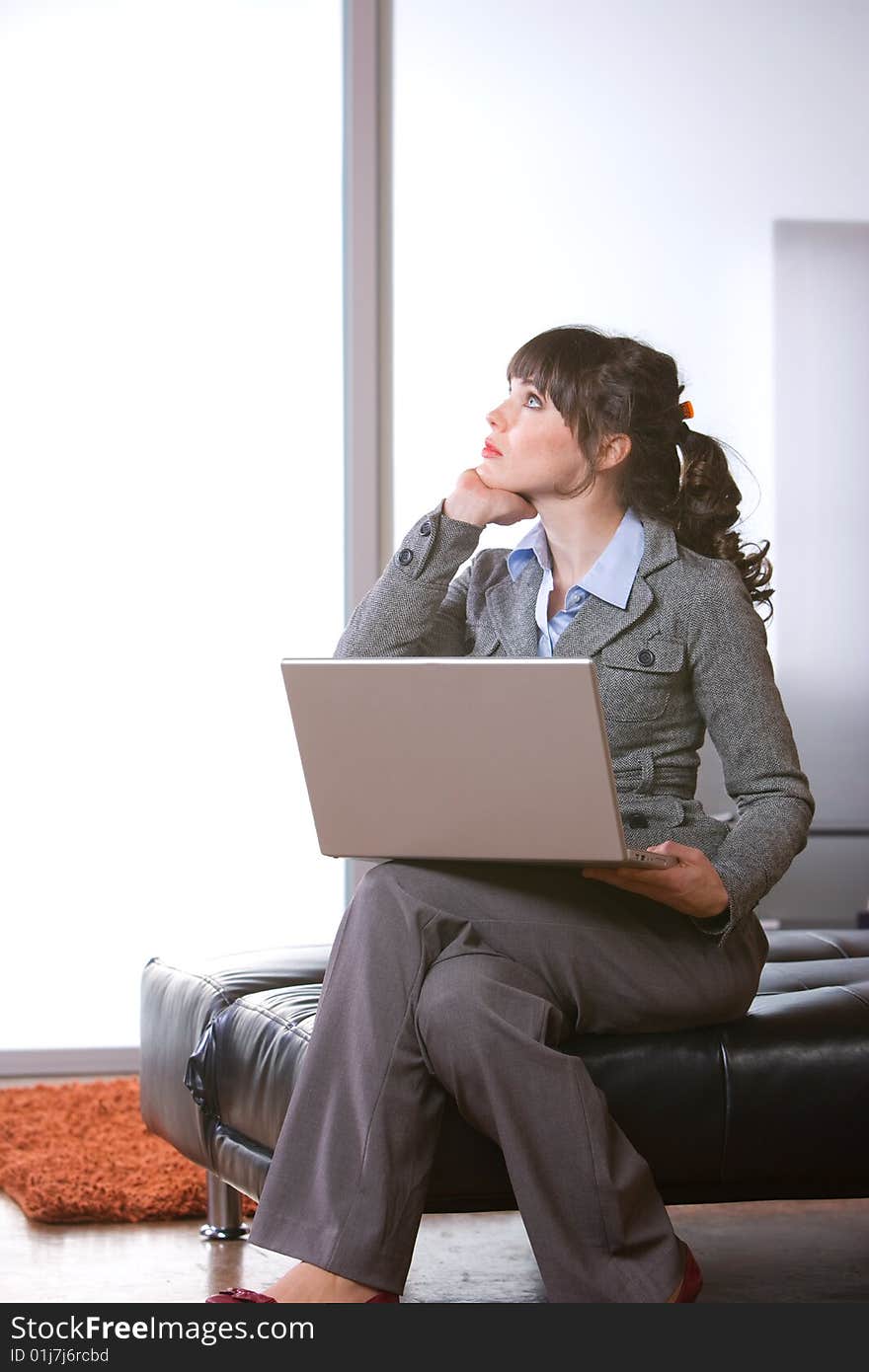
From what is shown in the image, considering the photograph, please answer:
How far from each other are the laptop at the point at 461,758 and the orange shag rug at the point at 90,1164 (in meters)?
1.05

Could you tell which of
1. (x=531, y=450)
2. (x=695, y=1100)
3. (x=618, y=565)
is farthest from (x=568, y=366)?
(x=695, y=1100)

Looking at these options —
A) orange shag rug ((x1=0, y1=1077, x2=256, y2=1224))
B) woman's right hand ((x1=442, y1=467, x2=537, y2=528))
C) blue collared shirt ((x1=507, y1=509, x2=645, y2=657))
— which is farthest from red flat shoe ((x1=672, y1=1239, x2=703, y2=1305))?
orange shag rug ((x1=0, y1=1077, x2=256, y2=1224))

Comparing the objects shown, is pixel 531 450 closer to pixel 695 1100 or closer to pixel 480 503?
pixel 480 503

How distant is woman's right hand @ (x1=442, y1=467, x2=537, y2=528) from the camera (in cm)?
206

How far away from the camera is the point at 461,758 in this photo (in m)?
1.59

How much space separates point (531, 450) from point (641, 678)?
0.33 m

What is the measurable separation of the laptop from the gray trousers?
0.32 feet

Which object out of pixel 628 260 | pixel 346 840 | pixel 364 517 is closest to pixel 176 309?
pixel 364 517

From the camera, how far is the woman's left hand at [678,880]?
171 centimetres

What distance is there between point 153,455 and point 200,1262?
2.18 metres

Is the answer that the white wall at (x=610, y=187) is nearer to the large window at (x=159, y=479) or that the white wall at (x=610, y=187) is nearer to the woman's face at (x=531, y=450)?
the large window at (x=159, y=479)

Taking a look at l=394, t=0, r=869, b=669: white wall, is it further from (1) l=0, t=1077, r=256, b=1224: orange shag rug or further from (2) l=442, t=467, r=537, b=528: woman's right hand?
(2) l=442, t=467, r=537, b=528: woman's right hand

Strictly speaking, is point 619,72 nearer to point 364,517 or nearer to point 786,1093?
point 364,517

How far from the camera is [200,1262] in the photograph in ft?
7.30
